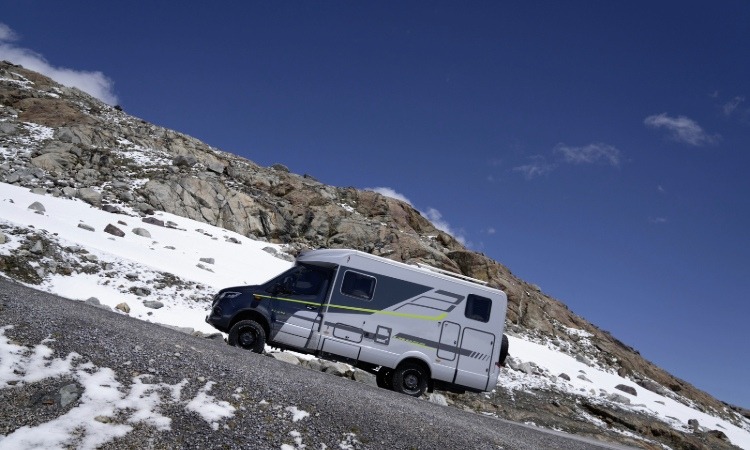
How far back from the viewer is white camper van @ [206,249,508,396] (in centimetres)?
1350

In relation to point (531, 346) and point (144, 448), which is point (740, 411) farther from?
point (144, 448)

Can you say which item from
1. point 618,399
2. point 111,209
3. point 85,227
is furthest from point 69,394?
point 618,399

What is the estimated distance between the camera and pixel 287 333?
13477mm

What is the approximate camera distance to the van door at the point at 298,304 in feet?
44.2

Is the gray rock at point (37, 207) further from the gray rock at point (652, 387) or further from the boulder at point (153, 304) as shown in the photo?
the gray rock at point (652, 387)

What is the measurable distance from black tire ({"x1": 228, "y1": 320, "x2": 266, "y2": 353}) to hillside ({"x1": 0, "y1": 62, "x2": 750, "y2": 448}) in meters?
7.86

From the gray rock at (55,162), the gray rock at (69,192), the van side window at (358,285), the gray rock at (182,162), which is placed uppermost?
the gray rock at (182,162)

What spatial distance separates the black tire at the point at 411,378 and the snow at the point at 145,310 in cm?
689

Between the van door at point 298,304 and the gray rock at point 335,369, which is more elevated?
the van door at point 298,304

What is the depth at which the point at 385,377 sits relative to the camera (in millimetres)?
14398

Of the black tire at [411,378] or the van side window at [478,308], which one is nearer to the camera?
the black tire at [411,378]

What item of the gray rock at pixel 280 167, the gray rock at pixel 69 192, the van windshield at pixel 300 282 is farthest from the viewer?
the gray rock at pixel 280 167

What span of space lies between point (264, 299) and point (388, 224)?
34.1 metres

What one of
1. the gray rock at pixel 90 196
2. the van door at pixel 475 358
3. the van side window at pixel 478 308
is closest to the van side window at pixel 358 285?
the van side window at pixel 478 308
